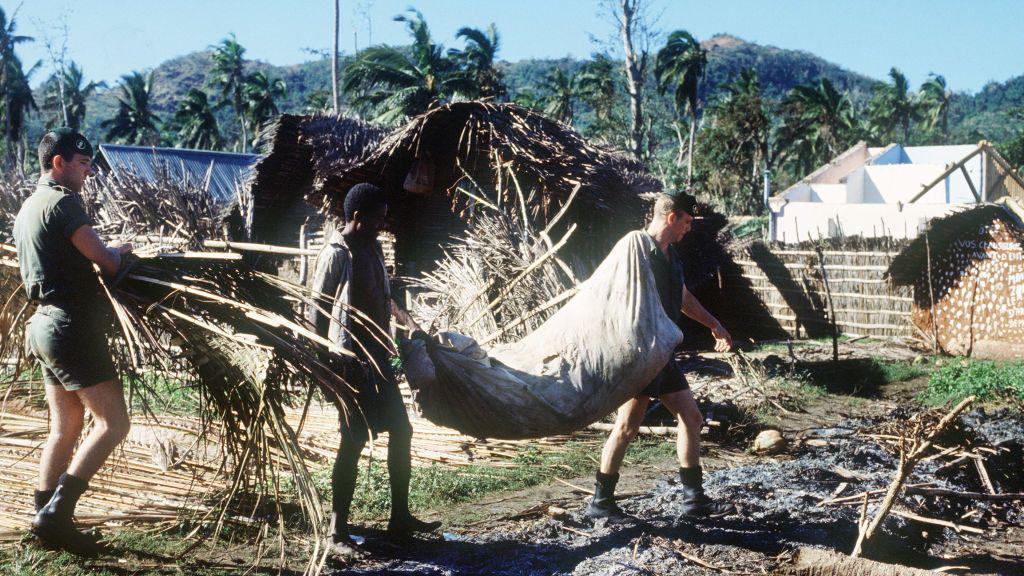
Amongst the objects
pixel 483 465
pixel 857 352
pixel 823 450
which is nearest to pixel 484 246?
pixel 483 465

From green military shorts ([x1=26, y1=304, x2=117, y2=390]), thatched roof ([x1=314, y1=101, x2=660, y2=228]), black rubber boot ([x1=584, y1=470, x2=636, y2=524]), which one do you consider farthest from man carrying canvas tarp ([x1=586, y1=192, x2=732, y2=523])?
thatched roof ([x1=314, y1=101, x2=660, y2=228])

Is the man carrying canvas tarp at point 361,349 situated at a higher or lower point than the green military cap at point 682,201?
lower

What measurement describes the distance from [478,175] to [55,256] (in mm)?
6545

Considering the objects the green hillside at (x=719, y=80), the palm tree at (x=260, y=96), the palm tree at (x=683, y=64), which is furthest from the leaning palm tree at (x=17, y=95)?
the green hillside at (x=719, y=80)

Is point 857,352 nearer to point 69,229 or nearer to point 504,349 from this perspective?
point 504,349

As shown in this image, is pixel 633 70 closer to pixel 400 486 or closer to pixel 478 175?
pixel 478 175

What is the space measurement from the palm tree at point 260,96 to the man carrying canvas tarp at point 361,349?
4617 cm

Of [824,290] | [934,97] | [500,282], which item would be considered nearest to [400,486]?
[500,282]

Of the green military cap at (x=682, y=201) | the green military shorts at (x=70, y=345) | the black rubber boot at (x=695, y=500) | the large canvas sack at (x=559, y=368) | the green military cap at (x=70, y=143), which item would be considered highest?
the green military cap at (x=70, y=143)

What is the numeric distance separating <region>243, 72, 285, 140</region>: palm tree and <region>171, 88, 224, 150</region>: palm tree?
2.46m

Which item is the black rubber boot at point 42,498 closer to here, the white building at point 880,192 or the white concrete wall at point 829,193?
the white building at point 880,192

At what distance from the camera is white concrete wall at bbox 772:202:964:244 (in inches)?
810

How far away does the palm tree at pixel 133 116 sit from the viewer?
47.3 metres

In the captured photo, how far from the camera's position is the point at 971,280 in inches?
396
